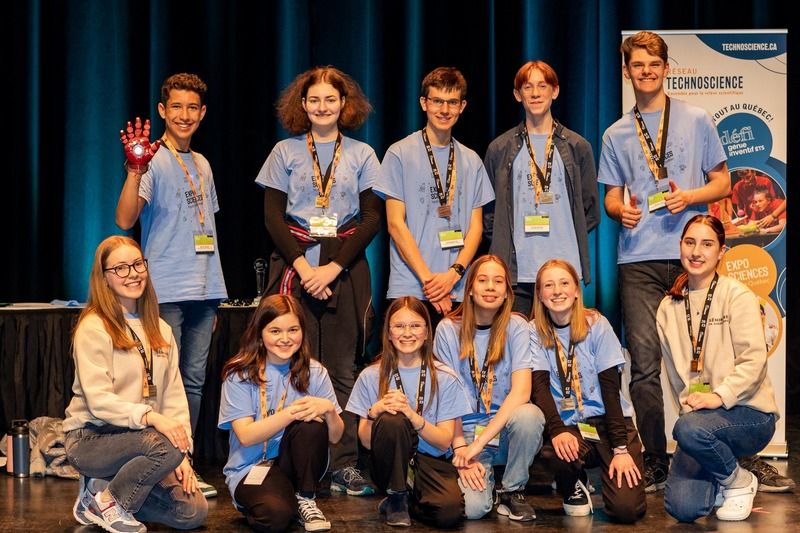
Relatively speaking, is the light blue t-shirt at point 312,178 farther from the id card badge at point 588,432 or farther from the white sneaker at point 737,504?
the white sneaker at point 737,504

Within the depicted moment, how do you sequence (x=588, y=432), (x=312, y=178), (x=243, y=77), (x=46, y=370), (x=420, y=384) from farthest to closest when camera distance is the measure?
(x=243, y=77) < (x=46, y=370) < (x=312, y=178) < (x=588, y=432) < (x=420, y=384)

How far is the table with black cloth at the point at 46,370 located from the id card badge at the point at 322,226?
1.05 m

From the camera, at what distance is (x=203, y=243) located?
4504mm

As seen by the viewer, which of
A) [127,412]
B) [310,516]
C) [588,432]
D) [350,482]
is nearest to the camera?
[127,412]

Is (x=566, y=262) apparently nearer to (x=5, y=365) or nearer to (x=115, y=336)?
(x=115, y=336)

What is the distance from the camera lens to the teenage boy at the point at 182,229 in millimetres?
4438

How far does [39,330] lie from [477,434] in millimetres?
2473

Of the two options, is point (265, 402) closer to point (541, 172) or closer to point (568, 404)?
point (568, 404)

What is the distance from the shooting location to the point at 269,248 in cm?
626

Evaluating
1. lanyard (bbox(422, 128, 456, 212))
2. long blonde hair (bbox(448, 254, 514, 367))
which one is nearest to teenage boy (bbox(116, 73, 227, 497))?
lanyard (bbox(422, 128, 456, 212))

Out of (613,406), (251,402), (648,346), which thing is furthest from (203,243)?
(648,346)

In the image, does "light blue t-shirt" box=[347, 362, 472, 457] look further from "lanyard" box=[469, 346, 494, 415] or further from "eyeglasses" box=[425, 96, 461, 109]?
"eyeglasses" box=[425, 96, 461, 109]

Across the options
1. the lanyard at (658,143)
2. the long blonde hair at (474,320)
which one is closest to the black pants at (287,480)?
the long blonde hair at (474,320)

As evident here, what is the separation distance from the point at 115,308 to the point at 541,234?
180 centimetres
